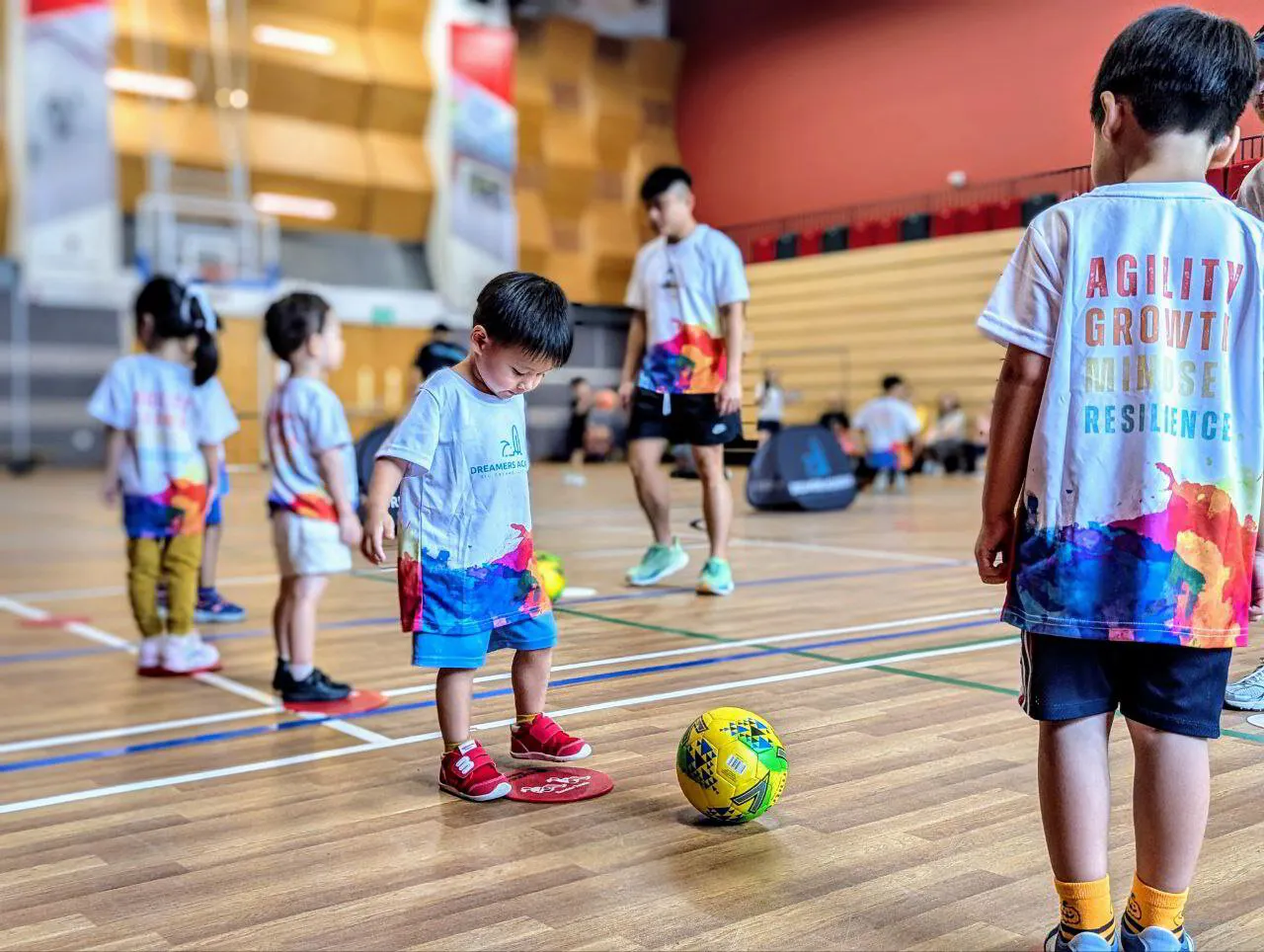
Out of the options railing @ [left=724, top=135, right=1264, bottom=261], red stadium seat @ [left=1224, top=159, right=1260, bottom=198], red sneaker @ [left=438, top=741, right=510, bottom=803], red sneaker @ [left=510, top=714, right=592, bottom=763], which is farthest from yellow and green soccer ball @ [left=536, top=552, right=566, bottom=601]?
red stadium seat @ [left=1224, top=159, right=1260, bottom=198]

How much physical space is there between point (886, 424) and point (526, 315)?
34.7 feet

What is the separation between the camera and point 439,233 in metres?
19.0

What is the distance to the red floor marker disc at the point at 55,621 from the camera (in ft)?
15.6

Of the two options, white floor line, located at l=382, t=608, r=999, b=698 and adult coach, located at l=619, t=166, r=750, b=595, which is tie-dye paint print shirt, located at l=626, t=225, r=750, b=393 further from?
white floor line, located at l=382, t=608, r=999, b=698

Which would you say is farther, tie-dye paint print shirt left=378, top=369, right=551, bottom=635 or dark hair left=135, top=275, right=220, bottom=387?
dark hair left=135, top=275, right=220, bottom=387

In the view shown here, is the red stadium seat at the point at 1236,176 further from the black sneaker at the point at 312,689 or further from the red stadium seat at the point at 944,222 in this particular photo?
the red stadium seat at the point at 944,222

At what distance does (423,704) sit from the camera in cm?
330

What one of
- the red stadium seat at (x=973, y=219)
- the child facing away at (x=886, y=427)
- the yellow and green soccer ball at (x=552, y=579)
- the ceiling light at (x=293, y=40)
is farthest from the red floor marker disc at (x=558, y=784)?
the ceiling light at (x=293, y=40)

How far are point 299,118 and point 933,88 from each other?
11327mm

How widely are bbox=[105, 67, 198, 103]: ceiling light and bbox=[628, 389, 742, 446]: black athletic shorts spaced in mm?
13495

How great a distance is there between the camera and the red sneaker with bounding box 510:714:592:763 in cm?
272

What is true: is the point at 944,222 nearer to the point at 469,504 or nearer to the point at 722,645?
the point at 722,645

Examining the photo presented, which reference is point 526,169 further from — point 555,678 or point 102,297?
point 555,678

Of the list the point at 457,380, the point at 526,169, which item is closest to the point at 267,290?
the point at 526,169
